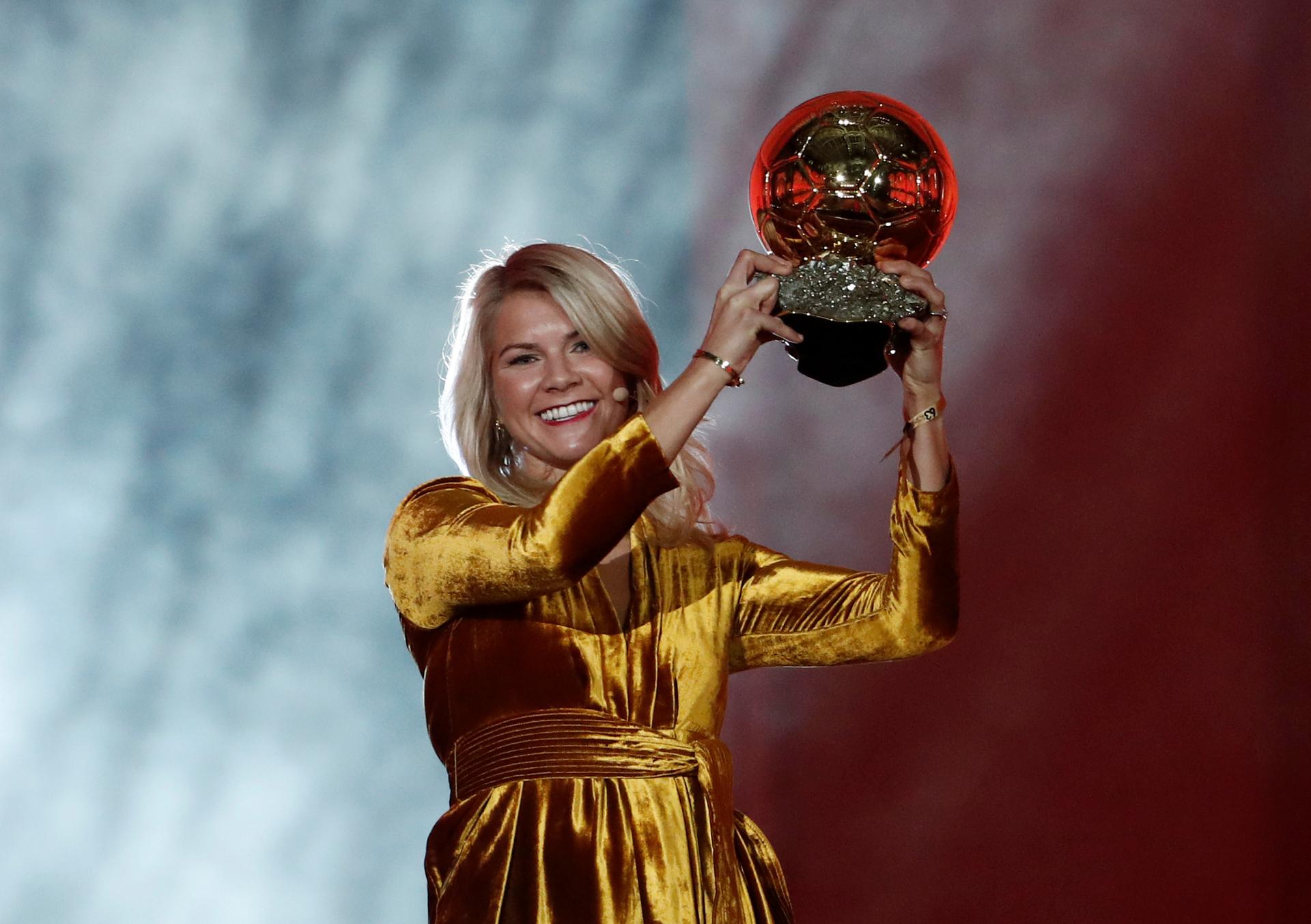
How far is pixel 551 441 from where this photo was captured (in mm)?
1670

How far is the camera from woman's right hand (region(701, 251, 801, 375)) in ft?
4.42

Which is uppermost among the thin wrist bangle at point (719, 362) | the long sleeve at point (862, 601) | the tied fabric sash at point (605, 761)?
the thin wrist bangle at point (719, 362)

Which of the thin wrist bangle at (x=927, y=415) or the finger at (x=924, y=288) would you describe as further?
the thin wrist bangle at (x=927, y=415)

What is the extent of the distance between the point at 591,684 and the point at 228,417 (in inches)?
56.1

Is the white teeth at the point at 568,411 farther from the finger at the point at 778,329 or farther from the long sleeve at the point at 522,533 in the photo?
the finger at the point at 778,329

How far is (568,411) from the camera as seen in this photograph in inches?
66.3

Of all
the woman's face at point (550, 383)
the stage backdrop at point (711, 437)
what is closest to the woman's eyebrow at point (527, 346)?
the woman's face at point (550, 383)

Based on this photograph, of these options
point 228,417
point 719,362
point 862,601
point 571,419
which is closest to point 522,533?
point 719,362

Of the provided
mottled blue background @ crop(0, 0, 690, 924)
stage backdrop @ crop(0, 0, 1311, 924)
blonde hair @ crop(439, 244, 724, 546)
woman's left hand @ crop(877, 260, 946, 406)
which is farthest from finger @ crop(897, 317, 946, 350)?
mottled blue background @ crop(0, 0, 690, 924)

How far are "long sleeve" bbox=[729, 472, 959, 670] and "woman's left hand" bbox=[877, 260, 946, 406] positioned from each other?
0.09 meters

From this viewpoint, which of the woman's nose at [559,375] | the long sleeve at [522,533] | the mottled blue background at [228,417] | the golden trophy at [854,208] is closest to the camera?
the long sleeve at [522,533]

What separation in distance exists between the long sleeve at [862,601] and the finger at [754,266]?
296 mm

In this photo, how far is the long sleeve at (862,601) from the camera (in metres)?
1.59

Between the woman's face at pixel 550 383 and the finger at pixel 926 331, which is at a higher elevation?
the woman's face at pixel 550 383
